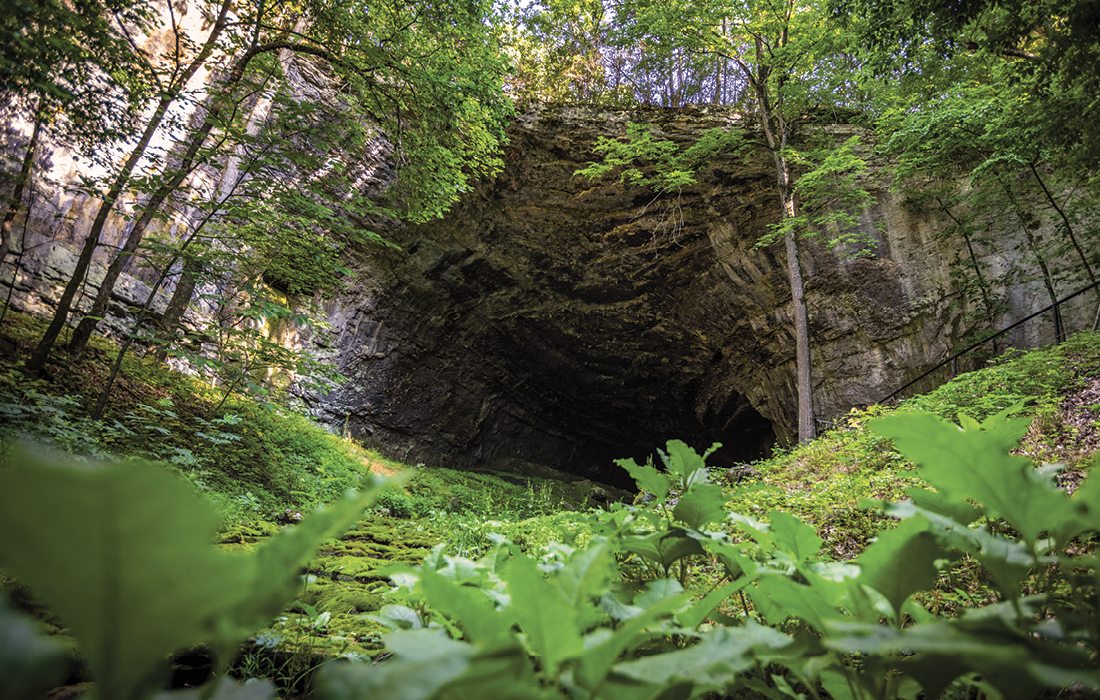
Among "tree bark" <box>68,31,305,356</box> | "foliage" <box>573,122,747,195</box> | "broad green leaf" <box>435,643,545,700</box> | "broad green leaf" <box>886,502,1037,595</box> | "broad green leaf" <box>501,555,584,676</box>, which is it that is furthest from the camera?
"foliage" <box>573,122,747,195</box>

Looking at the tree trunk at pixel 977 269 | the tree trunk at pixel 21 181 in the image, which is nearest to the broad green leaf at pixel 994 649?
the tree trunk at pixel 21 181

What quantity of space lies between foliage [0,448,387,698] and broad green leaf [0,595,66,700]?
0.5 inches

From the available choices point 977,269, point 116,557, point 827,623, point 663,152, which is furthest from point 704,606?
point 977,269

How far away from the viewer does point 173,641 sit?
0.93 feet

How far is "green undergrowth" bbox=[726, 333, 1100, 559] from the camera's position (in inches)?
92.4

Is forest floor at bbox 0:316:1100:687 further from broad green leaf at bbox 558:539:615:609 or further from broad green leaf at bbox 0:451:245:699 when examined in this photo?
broad green leaf at bbox 0:451:245:699

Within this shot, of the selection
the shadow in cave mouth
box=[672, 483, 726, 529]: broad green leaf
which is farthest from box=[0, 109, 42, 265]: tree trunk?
the shadow in cave mouth

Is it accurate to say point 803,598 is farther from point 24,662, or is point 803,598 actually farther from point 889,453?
point 889,453

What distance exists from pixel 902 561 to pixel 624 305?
11435 mm

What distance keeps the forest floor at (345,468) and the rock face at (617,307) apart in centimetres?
434

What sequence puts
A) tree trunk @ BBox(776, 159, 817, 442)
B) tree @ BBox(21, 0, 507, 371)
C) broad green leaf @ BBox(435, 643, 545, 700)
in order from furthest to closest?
tree trunk @ BBox(776, 159, 817, 442)
tree @ BBox(21, 0, 507, 371)
broad green leaf @ BBox(435, 643, 545, 700)

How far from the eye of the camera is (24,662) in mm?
233

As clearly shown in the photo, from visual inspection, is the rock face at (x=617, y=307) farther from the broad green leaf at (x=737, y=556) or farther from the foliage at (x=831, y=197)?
the broad green leaf at (x=737, y=556)

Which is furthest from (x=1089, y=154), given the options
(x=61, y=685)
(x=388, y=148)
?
(x=388, y=148)
